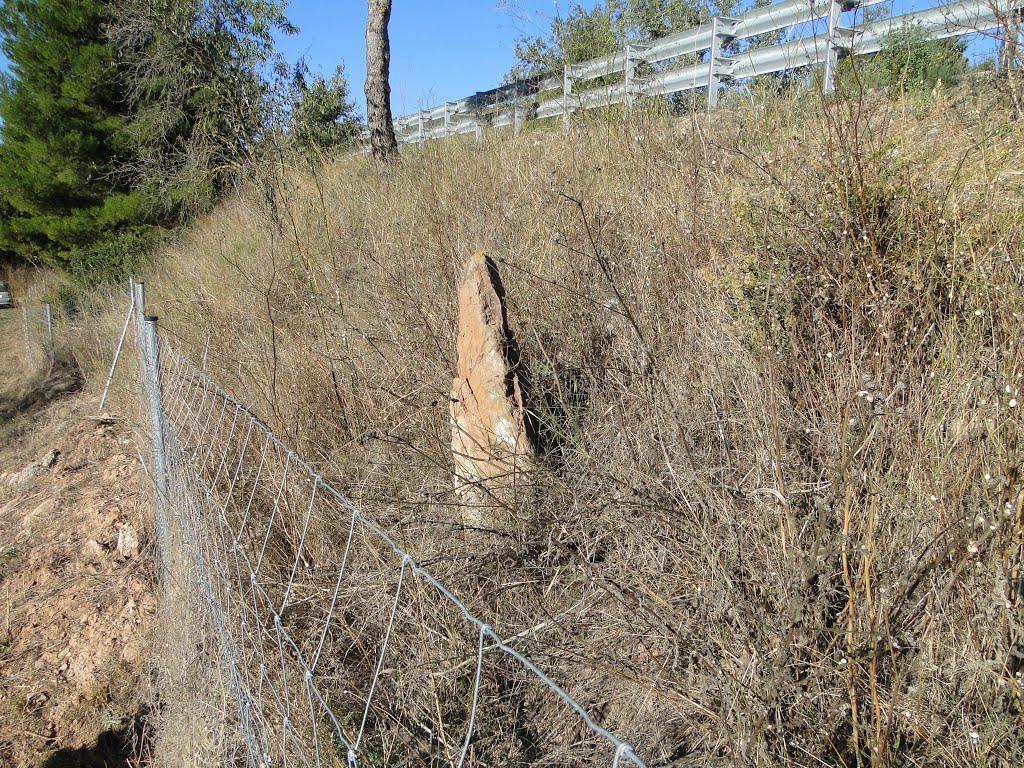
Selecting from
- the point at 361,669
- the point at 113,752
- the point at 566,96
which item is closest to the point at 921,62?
the point at 566,96

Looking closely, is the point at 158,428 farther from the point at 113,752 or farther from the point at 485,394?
the point at 485,394

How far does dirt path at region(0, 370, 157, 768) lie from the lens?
348 cm

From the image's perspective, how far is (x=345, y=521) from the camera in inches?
117

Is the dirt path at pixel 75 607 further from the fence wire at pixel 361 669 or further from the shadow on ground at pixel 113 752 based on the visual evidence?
the fence wire at pixel 361 669

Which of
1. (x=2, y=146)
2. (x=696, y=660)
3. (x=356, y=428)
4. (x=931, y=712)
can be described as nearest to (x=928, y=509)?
(x=931, y=712)

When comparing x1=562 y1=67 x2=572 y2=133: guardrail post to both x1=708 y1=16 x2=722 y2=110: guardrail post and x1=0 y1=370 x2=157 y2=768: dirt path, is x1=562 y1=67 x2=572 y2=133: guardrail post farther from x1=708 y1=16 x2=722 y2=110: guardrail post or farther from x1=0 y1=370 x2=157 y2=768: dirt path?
x1=0 y1=370 x2=157 y2=768: dirt path

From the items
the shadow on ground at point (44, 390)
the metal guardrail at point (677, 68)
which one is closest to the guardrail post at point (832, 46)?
the metal guardrail at point (677, 68)

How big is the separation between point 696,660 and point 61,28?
16953 mm

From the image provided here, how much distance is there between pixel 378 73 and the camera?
9289 mm

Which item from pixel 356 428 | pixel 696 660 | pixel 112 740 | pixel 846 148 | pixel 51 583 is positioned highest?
pixel 846 148

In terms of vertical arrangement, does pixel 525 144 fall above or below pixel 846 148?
above

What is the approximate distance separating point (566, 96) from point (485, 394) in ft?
11.2

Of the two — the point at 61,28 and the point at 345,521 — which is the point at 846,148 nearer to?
the point at 345,521

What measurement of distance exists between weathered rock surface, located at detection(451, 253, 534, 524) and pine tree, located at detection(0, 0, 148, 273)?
12395mm
